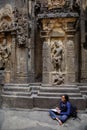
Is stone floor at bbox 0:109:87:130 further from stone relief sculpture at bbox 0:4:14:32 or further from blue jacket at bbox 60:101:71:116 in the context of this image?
stone relief sculpture at bbox 0:4:14:32

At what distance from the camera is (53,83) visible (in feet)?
36.3

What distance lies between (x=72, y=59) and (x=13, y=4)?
9.72 ft

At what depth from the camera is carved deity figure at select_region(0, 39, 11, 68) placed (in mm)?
12266

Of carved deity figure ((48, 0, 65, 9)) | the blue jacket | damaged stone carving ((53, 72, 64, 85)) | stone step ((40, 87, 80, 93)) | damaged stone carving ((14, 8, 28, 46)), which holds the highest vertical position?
carved deity figure ((48, 0, 65, 9))

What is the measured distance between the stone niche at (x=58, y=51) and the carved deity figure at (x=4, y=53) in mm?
1655

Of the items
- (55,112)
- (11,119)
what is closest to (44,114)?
(55,112)

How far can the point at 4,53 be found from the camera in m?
12.3

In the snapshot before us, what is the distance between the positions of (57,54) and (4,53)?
2.22m

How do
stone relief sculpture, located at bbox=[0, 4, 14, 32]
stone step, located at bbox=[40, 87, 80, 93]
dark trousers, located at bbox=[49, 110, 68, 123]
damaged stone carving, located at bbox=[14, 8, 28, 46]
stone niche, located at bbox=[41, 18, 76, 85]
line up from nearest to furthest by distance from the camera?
dark trousers, located at bbox=[49, 110, 68, 123], stone step, located at bbox=[40, 87, 80, 93], stone niche, located at bbox=[41, 18, 76, 85], damaged stone carving, located at bbox=[14, 8, 28, 46], stone relief sculpture, located at bbox=[0, 4, 14, 32]

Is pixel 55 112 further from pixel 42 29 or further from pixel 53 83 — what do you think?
pixel 42 29

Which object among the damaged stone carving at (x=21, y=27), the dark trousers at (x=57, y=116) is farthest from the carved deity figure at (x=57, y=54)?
the dark trousers at (x=57, y=116)

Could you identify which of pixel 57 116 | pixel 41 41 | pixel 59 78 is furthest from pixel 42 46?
pixel 57 116

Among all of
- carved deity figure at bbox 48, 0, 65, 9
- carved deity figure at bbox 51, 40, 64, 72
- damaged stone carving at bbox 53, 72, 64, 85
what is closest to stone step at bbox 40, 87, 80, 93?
damaged stone carving at bbox 53, 72, 64, 85

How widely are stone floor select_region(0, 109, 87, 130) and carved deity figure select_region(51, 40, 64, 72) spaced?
4.91ft
